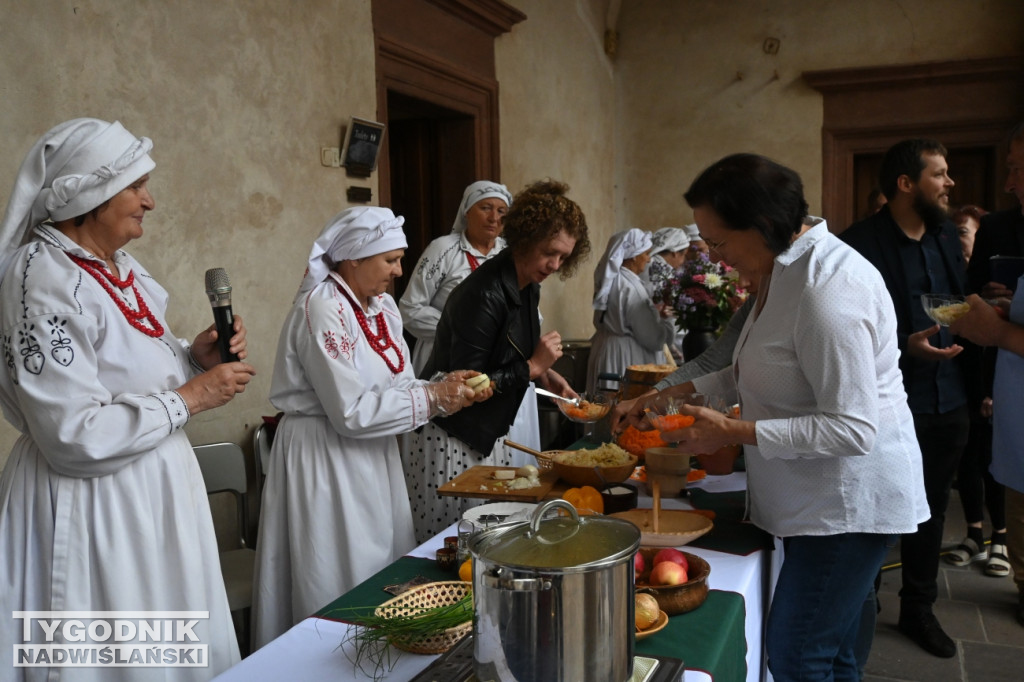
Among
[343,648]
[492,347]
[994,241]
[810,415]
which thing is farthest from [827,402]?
[994,241]

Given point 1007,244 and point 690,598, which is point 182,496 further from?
point 1007,244

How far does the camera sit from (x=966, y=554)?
181 inches

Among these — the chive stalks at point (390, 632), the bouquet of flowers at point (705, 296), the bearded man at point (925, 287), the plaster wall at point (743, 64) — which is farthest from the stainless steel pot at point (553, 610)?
the plaster wall at point (743, 64)

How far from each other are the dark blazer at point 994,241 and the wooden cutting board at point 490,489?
2221 millimetres

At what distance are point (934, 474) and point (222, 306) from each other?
2.85 metres

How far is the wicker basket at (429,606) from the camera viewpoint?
1517 millimetres

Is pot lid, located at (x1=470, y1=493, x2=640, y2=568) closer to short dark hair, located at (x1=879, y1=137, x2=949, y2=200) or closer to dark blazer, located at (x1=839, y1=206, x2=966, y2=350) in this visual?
dark blazer, located at (x1=839, y1=206, x2=966, y2=350)

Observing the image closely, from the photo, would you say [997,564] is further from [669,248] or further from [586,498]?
[669,248]

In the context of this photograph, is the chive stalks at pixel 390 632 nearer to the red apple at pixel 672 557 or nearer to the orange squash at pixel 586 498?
the red apple at pixel 672 557

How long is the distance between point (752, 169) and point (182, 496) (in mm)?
1600

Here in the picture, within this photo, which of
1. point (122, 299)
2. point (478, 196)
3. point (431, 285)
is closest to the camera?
point (122, 299)

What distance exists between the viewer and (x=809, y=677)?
2.07 metres

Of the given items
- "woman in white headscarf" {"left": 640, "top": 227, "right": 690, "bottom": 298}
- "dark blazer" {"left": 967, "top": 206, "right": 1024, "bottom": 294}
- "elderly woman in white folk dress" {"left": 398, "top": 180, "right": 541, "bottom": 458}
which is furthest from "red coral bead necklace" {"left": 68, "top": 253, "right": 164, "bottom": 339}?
"woman in white headscarf" {"left": 640, "top": 227, "right": 690, "bottom": 298}

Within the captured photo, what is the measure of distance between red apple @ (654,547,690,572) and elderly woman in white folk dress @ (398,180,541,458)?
2.87 m
